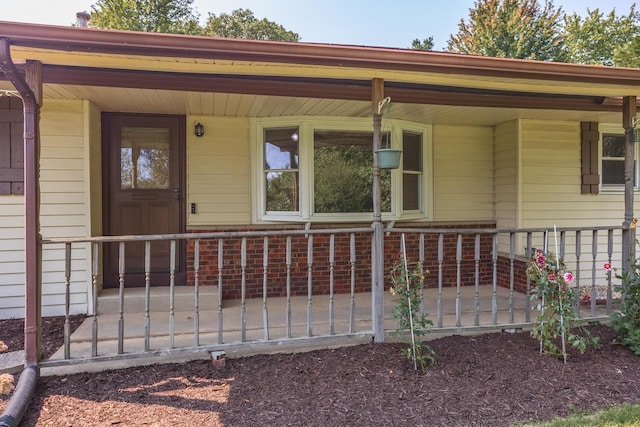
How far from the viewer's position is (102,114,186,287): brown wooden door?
4.83 m

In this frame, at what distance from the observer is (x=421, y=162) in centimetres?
557

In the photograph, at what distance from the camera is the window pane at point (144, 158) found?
4879mm

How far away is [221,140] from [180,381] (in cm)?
289

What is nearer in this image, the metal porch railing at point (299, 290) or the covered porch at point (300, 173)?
→ the covered porch at point (300, 173)

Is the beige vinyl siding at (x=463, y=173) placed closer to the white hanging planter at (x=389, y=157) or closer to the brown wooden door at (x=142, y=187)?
the white hanging planter at (x=389, y=157)

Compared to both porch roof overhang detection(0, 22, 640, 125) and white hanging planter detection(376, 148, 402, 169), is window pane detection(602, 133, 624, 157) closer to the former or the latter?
porch roof overhang detection(0, 22, 640, 125)

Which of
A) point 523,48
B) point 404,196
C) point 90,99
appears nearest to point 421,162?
point 404,196

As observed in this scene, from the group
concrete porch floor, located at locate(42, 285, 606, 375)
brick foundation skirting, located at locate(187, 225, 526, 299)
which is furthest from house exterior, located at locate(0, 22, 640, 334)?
concrete porch floor, located at locate(42, 285, 606, 375)

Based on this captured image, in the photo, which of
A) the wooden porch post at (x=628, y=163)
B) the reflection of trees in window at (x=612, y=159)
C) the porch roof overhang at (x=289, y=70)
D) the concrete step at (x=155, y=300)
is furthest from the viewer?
the reflection of trees in window at (x=612, y=159)

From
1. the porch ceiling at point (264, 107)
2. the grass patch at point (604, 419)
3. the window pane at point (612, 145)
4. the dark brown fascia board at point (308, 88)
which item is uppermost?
the porch ceiling at point (264, 107)

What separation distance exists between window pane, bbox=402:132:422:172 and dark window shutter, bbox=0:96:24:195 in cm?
420

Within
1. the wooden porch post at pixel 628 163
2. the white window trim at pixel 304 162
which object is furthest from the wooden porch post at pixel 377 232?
the wooden porch post at pixel 628 163

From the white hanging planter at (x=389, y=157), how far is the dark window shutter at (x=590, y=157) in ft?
12.2

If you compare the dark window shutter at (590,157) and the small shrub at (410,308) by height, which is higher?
the dark window shutter at (590,157)
